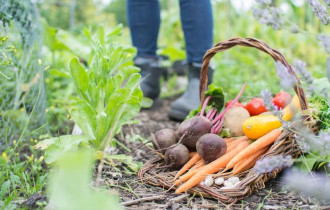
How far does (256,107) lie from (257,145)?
35 centimetres

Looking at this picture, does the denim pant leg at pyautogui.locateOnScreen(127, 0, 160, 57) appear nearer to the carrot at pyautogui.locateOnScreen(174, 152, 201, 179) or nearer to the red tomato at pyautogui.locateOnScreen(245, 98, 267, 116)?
the red tomato at pyautogui.locateOnScreen(245, 98, 267, 116)

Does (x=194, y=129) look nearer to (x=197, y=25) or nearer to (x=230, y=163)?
(x=230, y=163)

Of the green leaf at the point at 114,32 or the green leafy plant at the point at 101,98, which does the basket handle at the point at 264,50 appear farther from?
the green leaf at the point at 114,32

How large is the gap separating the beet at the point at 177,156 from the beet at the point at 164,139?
5 cm

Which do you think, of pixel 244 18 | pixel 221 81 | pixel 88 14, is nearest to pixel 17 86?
pixel 221 81

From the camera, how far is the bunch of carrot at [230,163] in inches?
58.9

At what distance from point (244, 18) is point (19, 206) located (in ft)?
15.6

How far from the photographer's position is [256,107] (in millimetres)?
1863

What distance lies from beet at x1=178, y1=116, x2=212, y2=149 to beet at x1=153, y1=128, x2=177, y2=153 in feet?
0.12

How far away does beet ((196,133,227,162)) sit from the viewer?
1.57m

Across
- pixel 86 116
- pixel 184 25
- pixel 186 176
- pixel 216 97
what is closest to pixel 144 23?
pixel 184 25

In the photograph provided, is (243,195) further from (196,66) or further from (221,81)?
(221,81)

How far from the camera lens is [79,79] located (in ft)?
5.67

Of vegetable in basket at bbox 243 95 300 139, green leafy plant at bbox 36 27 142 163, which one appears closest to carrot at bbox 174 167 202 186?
vegetable in basket at bbox 243 95 300 139
